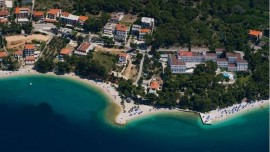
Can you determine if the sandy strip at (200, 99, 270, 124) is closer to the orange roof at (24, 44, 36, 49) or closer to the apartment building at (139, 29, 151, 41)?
the apartment building at (139, 29, 151, 41)

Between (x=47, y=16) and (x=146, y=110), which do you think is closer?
(x=146, y=110)

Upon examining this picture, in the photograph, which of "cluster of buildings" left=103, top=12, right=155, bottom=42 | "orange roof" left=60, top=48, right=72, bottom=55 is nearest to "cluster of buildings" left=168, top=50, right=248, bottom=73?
"cluster of buildings" left=103, top=12, right=155, bottom=42

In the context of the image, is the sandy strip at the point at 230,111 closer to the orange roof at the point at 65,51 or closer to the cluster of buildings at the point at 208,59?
the cluster of buildings at the point at 208,59

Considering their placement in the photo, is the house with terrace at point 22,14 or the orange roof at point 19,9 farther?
the orange roof at point 19,9

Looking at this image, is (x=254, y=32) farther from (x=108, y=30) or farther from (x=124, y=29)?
(x=108, y=30)

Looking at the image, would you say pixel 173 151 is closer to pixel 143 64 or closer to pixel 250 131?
pixel 250 131

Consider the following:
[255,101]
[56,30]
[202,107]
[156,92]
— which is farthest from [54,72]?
[255,101]

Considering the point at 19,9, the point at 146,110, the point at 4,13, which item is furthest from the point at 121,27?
the point at 4,13

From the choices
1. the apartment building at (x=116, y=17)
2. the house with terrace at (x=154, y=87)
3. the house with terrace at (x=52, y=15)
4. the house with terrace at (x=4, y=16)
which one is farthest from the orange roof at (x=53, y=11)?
the house with terrace at (x=154, y=87)
